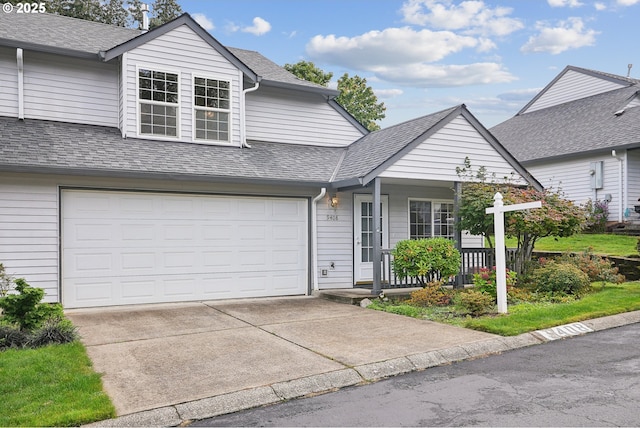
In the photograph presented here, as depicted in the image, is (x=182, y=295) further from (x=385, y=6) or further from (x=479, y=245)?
(x=385, y=6)

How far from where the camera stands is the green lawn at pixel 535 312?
763 centimetres

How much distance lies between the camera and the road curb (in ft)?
14.4

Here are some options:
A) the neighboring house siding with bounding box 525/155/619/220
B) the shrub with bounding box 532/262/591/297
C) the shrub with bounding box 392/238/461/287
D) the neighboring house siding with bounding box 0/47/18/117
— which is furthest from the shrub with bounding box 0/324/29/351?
the neighboring house siding with bounding box 525/155/619/220

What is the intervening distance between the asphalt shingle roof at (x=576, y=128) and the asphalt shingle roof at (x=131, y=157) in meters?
12.4

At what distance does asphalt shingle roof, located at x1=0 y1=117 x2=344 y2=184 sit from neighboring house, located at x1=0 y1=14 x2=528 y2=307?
41 millimetres

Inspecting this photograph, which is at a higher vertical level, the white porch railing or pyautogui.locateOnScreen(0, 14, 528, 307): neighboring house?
pyautogui.locateOnScreen(0, 14, 528, 307): neighboring house

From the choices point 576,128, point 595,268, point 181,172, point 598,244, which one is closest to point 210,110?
point 181,172

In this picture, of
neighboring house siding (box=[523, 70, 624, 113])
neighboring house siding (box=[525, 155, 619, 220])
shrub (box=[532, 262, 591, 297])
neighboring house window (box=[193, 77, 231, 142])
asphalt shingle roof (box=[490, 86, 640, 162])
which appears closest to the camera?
shrub (box=[532, 262, 591, 297])

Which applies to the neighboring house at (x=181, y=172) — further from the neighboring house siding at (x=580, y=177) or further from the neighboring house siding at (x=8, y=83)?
the neighboring house siding at (x=580, y=177)

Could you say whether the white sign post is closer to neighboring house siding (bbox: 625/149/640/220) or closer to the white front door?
the white front door

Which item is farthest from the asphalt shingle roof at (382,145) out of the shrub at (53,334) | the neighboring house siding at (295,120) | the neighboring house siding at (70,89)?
the shrub at (53,334)

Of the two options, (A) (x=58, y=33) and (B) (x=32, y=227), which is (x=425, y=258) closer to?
(B) (x=32, y=227)

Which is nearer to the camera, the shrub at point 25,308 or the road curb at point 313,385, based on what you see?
the road curb at point 313,385

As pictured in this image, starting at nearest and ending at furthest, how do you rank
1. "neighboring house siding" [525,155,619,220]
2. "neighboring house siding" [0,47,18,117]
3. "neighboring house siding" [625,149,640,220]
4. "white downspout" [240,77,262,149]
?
1. "neighboring house siding" [0,47,18,117]
2. "white downspout" [240,77,262,149]
3. "neighboring house siding" [625,149,640,220]
4. "neighboring house siding" [525,155,619,220]
